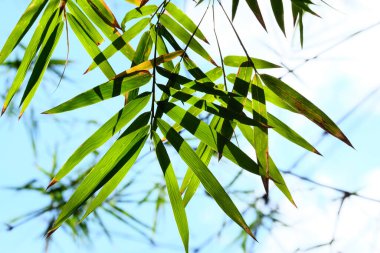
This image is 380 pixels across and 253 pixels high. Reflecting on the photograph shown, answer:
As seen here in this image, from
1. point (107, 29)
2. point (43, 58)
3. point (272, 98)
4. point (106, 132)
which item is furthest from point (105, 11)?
point (272, 98)

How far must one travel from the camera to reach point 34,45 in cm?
115

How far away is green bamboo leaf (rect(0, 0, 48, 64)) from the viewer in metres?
1.09

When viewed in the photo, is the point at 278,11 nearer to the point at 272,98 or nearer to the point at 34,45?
the point at 272,98

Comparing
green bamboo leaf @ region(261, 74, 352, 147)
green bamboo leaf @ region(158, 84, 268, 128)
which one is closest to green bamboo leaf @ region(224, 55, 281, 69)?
green bamboo leaf @ region(261, 74, 352, 147)

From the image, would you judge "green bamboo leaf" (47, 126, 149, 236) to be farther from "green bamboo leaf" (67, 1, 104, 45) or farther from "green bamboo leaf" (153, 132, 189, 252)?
"green bamboo leaf" (67, 1, 104, 45)

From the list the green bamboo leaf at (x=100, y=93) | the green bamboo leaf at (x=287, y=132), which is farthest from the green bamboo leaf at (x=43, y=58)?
the green bamboo leaf at (x=287, y=132)

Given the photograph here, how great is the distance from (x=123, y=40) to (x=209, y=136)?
0.38 m

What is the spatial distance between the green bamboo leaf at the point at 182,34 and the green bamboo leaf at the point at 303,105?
0.21m

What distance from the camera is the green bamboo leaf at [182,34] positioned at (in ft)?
4.15

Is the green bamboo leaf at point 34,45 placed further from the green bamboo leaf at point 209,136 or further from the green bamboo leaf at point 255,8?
the green bamboo leaf at point 255,8

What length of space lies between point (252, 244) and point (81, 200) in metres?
0.74

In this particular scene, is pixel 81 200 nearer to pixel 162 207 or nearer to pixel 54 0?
pixel 54 0

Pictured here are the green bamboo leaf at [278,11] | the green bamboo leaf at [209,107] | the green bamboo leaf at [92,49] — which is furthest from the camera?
the green bamboo leaf at [92,49]

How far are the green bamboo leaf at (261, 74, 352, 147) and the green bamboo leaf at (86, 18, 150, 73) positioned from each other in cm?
33
